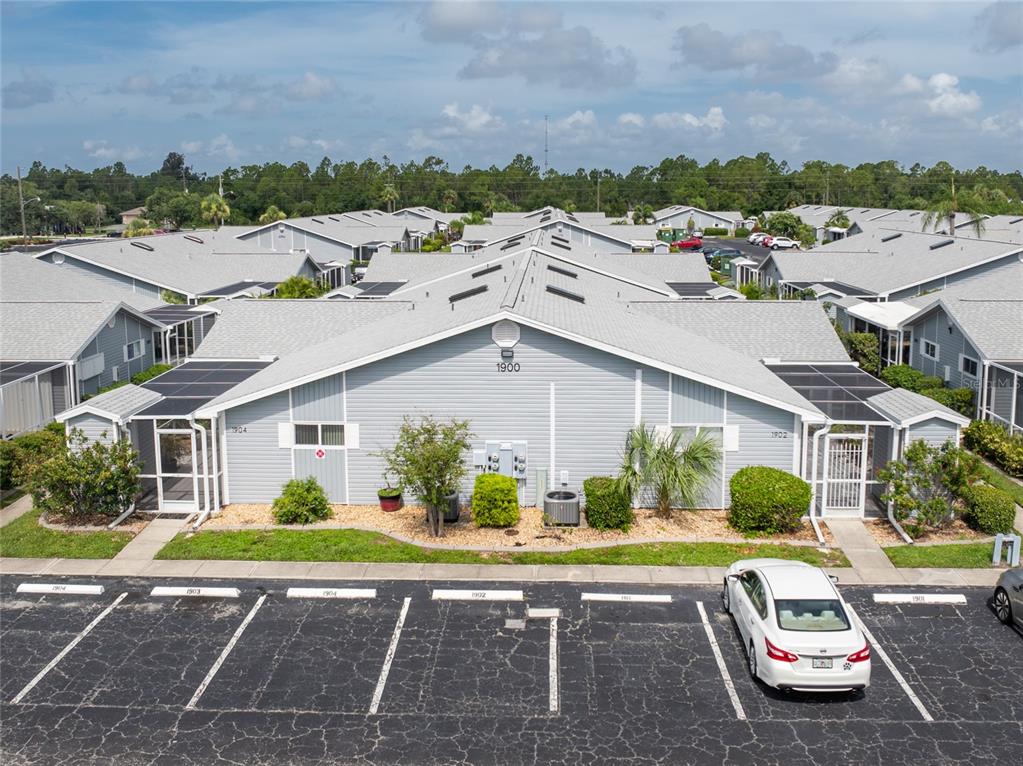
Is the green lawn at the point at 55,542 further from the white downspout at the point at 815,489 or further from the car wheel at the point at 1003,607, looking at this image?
the car wheel at the point at 1003,607

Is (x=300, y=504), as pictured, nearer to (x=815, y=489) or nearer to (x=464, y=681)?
(x=464, y=681)

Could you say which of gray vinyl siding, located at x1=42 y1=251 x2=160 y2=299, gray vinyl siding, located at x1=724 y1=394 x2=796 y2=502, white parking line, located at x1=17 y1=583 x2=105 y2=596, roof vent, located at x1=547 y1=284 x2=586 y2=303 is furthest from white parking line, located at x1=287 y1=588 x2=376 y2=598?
gray vinyl siding, located at x1=42 y1=251 x2=160 y2=299

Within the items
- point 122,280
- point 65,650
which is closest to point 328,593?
point 65,650

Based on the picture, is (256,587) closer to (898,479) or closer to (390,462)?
(390,462)

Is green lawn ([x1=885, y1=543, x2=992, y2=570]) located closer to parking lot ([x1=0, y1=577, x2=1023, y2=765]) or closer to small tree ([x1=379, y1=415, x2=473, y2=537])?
parking lot ([x1=0, y1=577, x2=1023, y2=765])

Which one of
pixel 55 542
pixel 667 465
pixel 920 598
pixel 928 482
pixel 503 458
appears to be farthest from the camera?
pixel 503 458

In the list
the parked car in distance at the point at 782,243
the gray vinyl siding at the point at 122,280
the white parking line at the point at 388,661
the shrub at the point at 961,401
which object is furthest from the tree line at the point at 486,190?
the white parking line at the point at 388,661
